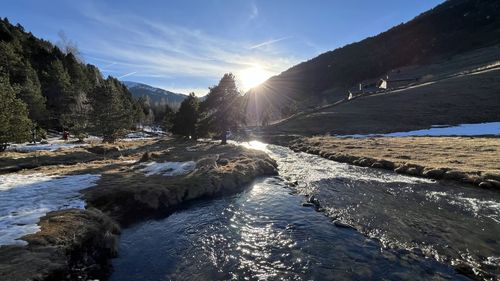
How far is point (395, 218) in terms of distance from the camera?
20.2 m

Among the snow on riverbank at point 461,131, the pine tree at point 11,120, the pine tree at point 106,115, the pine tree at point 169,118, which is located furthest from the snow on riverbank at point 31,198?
the pine tree at point 169,118

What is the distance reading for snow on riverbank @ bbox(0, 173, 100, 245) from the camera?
15.4m

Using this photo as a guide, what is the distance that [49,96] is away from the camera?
102875 millimetres

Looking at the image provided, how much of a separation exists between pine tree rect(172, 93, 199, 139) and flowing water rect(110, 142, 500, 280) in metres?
56.3

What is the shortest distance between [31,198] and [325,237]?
18.7m

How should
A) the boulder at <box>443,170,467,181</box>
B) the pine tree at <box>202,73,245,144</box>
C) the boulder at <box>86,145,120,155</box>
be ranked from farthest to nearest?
the pine tree at <box>202,73,245,144</box> < the boulder at <box>86,145,120,155</box> < the boulder at <box>443,170,467,181</box>

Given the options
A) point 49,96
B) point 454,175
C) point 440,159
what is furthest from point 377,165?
point 49,96

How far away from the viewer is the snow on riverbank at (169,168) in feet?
104

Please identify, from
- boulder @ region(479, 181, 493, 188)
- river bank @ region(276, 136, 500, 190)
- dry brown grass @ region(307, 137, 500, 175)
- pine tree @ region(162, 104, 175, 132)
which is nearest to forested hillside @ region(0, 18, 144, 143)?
pine tree @ region(162, 104, 175, 132)

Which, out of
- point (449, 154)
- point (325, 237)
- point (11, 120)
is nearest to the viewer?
point (325, 237)

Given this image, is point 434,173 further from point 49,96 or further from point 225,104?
point 49,96

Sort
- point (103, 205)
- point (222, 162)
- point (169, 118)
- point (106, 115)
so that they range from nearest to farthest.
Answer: point (103, 205) → point (222, 162) → point (106, 115) → point (169, 118)

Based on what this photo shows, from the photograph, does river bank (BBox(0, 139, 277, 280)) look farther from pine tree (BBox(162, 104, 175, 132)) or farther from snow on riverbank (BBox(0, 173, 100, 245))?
pine tree (BBox(162, 104, 175, 132))

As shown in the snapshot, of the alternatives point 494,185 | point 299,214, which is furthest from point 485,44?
point 299,214
